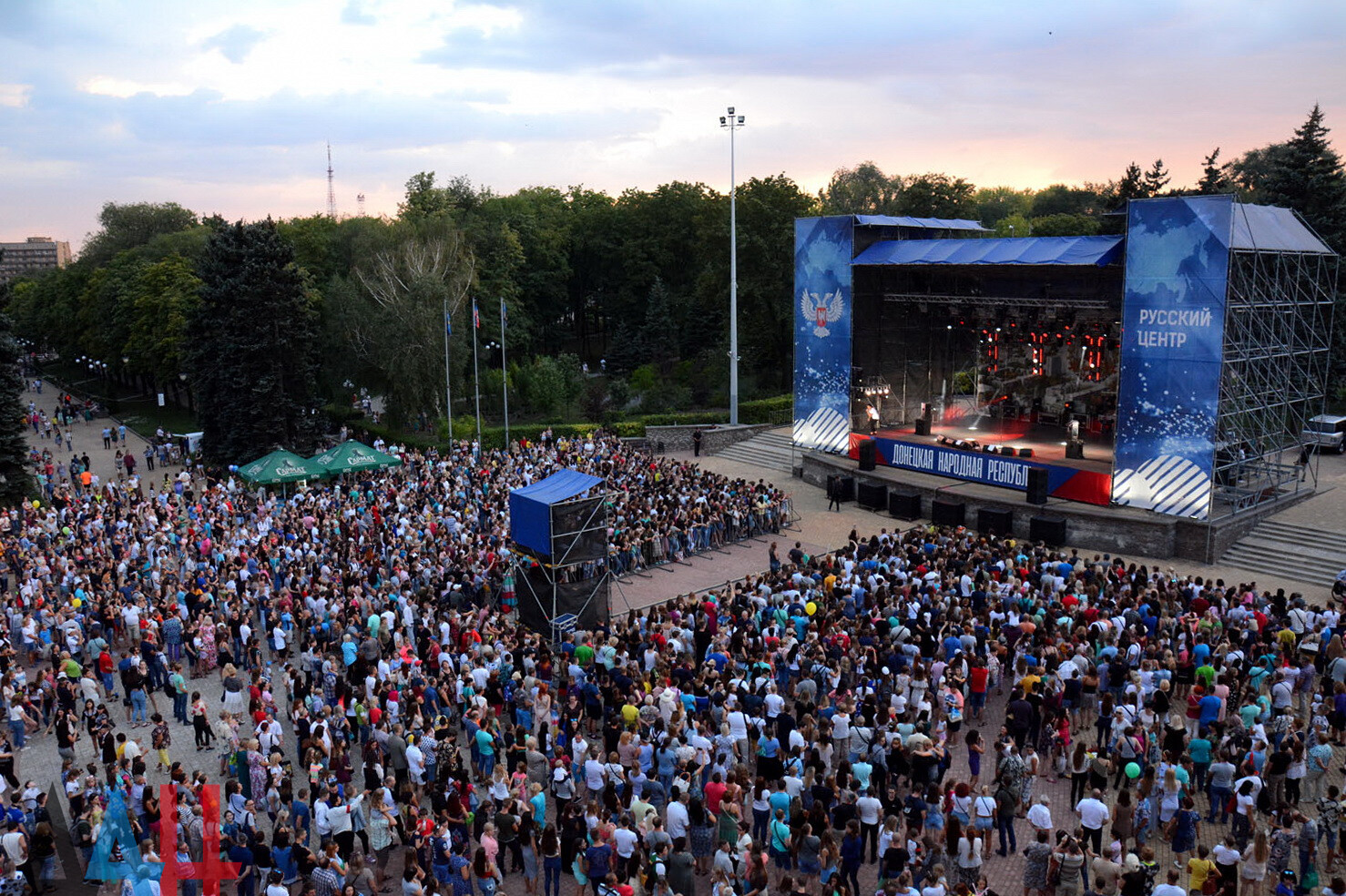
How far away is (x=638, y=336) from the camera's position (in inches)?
→ 2024

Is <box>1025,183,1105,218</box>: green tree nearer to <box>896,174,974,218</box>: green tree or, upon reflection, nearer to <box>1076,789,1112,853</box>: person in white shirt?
<box>896,174,974,218</box>: green tree

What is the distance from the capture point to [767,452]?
34.3 metres

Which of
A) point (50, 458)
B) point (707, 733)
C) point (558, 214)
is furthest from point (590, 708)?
point (558, 214)

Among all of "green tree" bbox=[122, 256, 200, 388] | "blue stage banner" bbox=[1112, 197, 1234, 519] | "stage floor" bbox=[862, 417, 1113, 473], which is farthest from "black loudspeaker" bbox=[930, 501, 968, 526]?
"green tree" bbox=[122, 256, 200, 388]

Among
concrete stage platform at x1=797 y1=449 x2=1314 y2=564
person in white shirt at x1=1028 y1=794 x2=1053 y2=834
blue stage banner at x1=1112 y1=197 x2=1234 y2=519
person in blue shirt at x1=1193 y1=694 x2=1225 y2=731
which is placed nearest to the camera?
person in white shirt at x1=1028 y1=794 x2=1053 y2=834

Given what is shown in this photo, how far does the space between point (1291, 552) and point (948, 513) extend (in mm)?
7292

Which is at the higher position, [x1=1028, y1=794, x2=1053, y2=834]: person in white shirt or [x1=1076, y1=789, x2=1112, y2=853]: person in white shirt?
[x1=1028, y1=794, x2=1053, y2=834]: person in white shirt

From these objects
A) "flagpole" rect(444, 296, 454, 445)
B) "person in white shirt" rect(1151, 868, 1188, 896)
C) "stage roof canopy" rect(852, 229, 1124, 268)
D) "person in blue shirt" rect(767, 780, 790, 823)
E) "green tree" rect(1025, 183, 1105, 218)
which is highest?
"green tree" rect(1025, 183, 1105, 218)

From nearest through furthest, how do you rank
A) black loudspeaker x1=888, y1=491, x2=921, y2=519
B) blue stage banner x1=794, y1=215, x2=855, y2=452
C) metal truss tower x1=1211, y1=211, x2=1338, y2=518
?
metal truss tower x1=1211, y1=211, x2=1338, y2=518 → black loudspeaker x1=888, y1=491, x2=921, y2=519 → blue stage banner x1=794, y1=215, x2=855, y2=452

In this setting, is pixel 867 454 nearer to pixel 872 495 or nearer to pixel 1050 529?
pixel 872 495

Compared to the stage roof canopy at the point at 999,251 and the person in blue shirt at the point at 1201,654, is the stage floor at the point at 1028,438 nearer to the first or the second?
the stage roof canopy at the point at 999,251

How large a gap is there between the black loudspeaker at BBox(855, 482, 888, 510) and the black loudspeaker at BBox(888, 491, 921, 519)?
0.63 meters

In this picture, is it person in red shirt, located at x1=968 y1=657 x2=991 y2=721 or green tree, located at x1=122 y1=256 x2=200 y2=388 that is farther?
green tree, located at x1=122 y1=256 x2=200 y2=388

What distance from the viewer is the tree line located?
36.2 meters
